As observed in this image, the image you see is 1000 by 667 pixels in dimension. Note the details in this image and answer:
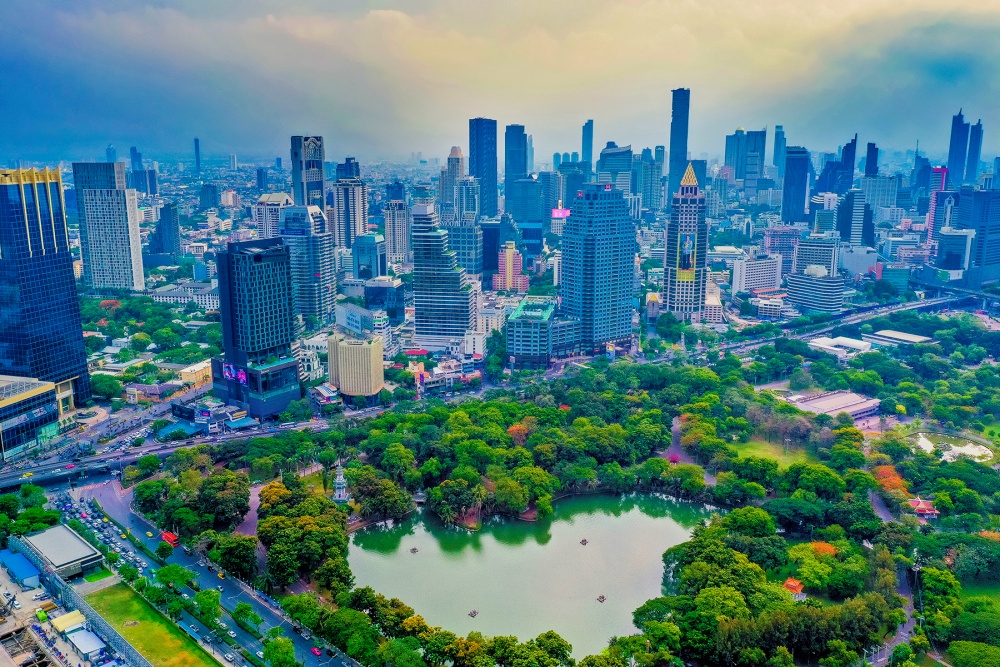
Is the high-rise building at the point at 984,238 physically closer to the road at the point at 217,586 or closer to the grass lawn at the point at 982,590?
the grass lawn at the point at 982,590

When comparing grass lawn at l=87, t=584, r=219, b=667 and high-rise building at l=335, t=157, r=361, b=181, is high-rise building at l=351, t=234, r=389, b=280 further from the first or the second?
grass lawn at l=87, t=584, r=219, b=667

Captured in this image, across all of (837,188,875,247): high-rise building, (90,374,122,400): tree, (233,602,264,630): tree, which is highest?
(837,188,875,247): high-rise building

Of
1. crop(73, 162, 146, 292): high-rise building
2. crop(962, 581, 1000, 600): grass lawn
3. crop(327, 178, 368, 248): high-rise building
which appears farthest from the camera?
crop(327, 178, 368, 248): high-rise building

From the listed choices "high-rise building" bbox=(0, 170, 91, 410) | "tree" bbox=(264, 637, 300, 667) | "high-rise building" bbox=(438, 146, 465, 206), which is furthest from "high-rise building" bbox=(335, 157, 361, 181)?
"tree" bbox=(264, 637, 300, 667)

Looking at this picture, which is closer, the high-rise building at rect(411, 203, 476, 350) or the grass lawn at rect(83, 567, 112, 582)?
the grass lawn at rect(83, 567, 112, 582)

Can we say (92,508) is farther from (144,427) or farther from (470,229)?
(470,229)

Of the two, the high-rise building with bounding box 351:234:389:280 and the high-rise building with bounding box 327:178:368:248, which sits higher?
the high-rise building with bounding box 327:178:368:248

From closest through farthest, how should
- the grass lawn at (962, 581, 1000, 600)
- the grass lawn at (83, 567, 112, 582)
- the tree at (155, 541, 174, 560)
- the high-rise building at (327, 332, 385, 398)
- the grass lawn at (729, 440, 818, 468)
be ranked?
the grass lawn at (962, 581, 1000, 600), the grass lawn at (83, 567, 112, 582), the tree at (155, 541, 174, 560), the grass lawn at (729, 440, 818, 468), the high-rise building at (327, 332, 385, 398)
